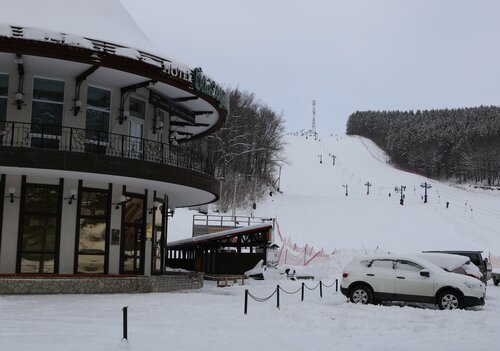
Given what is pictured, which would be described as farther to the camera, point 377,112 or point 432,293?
point 377,112

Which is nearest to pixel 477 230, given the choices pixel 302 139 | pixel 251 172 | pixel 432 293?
pixel 251 172

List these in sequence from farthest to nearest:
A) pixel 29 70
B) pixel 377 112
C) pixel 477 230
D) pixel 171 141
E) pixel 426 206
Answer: pixel 377 112 → pixel 426 206 → pixel 477 230 → pixel 171 141 → pixel 29 70

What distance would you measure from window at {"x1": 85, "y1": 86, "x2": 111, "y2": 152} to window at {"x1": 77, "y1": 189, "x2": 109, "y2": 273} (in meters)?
1.72

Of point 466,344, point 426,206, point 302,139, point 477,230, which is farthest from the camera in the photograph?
point 302,139

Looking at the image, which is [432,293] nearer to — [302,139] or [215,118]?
[215,118]

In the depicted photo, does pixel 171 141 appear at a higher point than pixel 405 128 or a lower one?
lower

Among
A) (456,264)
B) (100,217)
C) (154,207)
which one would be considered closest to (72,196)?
(100,217)

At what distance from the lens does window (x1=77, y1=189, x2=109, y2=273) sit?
21.0 m

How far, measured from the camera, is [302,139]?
166125mm

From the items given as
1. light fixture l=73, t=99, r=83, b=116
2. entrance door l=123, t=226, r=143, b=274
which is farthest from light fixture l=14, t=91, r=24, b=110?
entrance door l=123, t=226, r=143, b=274

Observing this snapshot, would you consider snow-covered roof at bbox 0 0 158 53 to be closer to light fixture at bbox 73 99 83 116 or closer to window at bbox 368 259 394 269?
light fixture at bbox 73 99 83 116

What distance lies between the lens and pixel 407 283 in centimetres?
1834

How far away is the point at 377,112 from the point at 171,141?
553 ft

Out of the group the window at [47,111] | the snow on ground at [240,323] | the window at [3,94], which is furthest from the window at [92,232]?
the window at [3,94]
